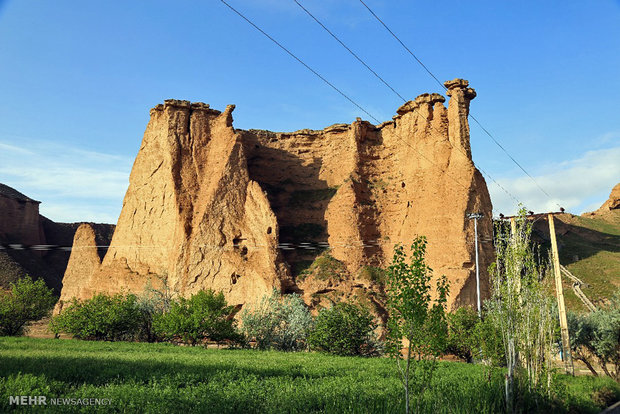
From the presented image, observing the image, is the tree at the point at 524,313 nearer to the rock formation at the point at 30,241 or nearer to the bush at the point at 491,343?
the bush at the point at 491,343

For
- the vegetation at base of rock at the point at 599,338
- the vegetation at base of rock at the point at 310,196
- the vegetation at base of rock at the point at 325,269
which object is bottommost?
the vegetation at base of rock at the point at 599,338

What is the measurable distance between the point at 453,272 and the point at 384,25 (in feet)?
104

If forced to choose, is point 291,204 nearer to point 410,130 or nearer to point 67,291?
point 410,130

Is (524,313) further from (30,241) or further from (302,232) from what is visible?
(30,241)

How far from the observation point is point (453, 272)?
4122 cm

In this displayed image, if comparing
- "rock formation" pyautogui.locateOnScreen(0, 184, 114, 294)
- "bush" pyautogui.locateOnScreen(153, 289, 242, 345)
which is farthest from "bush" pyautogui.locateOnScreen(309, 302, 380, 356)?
"rock formation" pyautogui.locateOnScreen(0, 184, 114, 294)

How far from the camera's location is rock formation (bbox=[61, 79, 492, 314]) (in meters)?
44.3

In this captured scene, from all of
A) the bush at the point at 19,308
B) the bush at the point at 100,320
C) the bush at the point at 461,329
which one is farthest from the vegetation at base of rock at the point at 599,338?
the bush at the point at 19,308

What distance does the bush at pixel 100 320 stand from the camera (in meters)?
33.6

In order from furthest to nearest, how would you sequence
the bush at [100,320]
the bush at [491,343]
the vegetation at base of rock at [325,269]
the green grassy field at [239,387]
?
the vegetation at base of rock at [325,269], the bush at [100,320], the bush at [491,343], the green grassy field at [239,387]

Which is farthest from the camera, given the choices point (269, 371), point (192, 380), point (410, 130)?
point (410, 130)

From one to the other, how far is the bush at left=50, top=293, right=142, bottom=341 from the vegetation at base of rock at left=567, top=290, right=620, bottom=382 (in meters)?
33.2

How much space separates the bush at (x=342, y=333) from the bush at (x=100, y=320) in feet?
50.2

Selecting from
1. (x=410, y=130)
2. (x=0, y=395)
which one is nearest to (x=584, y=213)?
(x=410, y=130)
